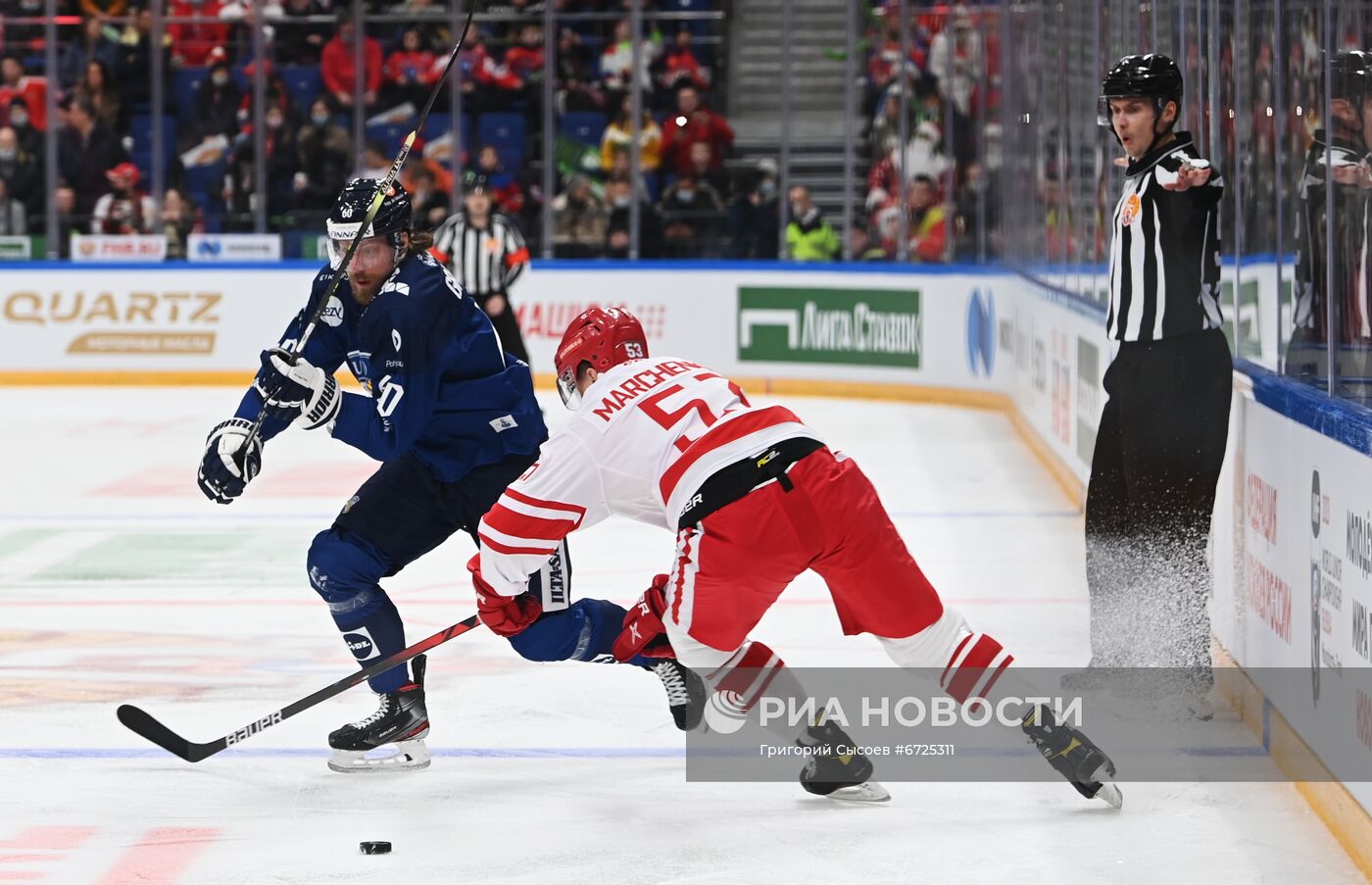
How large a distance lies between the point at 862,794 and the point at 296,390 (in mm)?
1329

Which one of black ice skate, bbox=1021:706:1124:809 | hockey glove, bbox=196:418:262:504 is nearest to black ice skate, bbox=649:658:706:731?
black ice skate, bbox=1021:706:1124:809

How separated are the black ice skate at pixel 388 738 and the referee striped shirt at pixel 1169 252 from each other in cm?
175

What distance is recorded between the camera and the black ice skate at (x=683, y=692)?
3949 millimetres

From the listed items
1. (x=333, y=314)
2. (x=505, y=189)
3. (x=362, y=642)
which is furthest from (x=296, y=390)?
(x=505, y=189)

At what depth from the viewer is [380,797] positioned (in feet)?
12.3

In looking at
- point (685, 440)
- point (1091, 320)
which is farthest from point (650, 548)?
point (685, 440)

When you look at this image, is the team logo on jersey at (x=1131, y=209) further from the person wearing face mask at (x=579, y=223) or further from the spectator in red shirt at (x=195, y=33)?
the spectator in red shirt at (x=195, y=33)

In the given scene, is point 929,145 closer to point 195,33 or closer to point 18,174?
point 195,33

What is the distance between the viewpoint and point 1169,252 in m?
4.17

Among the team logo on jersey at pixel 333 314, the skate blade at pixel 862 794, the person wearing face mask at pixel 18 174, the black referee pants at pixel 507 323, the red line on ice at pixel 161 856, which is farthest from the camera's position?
the person wearing face mask at pixel 18 174

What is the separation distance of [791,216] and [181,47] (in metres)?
4.56

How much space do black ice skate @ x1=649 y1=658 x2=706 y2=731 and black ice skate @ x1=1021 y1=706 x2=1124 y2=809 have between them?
772 mm

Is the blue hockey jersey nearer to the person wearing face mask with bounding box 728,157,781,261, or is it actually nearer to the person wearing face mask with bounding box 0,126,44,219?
the person wearing face mask with bounding box 728,157,781,261

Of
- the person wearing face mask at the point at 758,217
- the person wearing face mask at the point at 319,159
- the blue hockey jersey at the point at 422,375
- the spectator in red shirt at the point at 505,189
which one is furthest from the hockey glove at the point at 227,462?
the person wearing face mask at the point at 319,159
